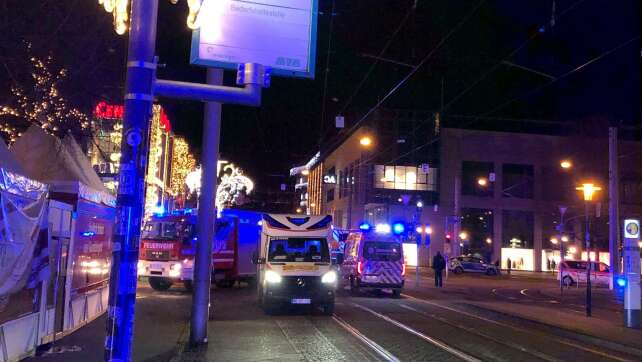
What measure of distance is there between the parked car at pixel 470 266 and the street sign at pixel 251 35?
1659 inches

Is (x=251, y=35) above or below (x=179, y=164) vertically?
below

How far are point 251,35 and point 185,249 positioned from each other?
15.0 meters

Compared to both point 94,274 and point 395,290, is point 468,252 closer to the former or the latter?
point 395,290

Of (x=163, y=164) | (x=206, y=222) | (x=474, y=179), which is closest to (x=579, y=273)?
(x=474, y=179)

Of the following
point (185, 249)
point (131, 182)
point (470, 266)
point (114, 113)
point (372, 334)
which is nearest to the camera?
point (131, 182)

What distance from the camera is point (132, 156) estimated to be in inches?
256

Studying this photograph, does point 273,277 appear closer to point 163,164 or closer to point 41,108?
point 41,108

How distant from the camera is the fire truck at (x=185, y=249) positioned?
23.2 meters

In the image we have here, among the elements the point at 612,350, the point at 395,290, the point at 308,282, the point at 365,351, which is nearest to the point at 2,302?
the point at 365,351

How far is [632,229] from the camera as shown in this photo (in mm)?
17125

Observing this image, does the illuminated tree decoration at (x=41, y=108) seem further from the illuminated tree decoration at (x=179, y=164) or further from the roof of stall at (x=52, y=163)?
the illuminated tree decoration at (x=179, y=164)

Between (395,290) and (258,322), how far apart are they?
10.4 m

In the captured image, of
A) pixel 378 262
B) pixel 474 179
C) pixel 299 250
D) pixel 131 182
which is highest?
pixel 474 179

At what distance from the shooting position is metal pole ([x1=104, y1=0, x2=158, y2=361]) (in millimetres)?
6262
